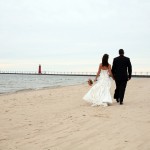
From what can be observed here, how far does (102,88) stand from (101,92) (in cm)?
17

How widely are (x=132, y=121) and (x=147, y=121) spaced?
36cm

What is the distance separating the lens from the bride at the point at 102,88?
1074 centimetres

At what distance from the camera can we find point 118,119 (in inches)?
295

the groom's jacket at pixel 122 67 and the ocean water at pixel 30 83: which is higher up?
the groom's jacket at pixel 122 67

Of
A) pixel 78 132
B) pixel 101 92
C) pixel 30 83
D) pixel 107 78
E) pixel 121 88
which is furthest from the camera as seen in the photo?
pixel 30 83

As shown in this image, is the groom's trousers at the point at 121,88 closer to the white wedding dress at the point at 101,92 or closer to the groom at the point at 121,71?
the groom at the point at 121,71

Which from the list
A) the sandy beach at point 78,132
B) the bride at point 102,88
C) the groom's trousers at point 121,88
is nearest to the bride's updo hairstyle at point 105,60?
the bride at point 102,88

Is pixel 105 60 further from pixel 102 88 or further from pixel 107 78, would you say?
pixel 102 88

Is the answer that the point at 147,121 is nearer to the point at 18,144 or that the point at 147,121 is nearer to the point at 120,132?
the point at 120,132

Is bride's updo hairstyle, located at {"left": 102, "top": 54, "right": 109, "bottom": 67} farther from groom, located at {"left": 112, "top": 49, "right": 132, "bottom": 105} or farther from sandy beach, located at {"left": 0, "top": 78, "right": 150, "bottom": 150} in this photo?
sandy beach, located at {"left": 0, "top": 78, "right": 150, "bottom": 150}

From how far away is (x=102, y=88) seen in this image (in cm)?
1101

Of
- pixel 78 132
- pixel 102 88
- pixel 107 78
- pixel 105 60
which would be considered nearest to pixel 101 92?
pixel 102 88

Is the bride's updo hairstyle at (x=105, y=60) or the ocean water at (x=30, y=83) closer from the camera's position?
the bride's updo hairstyle at (x=105, y=60)

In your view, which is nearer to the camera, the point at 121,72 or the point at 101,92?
the point at 101,92
